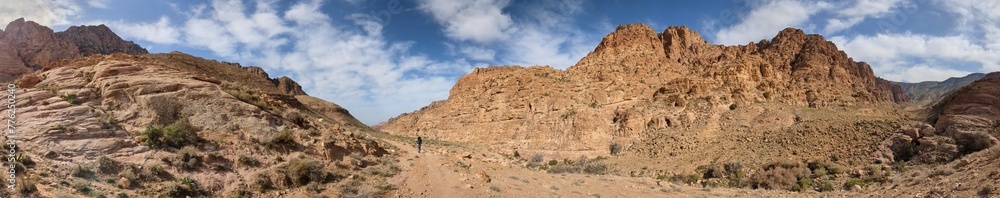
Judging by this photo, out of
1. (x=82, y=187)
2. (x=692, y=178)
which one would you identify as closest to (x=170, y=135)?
(x=82, y=187)

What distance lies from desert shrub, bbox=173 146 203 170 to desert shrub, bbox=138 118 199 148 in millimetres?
468

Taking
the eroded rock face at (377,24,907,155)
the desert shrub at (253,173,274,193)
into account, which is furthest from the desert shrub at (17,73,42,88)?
the eroded rock face at (377,24,907,155)

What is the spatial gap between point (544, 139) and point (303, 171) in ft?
111

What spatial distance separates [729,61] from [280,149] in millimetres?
49660

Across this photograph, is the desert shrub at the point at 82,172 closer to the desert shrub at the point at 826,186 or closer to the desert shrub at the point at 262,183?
the desert shrub at the point at 262,183

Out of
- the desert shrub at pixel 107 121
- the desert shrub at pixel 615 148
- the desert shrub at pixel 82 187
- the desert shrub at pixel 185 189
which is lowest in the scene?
the desert shrub at pixel 185 189

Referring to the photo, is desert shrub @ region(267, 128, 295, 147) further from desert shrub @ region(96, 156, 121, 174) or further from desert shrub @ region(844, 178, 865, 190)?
desert shrub @ region(844, 178, 865, 190)

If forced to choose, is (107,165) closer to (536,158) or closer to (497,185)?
(497,185)

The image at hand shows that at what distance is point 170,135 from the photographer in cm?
1069

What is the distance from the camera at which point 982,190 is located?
32.9 ft

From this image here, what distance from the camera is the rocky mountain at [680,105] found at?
2727cm

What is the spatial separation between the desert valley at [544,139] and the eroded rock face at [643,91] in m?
0.24

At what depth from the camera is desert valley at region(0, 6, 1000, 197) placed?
9797 millimetres

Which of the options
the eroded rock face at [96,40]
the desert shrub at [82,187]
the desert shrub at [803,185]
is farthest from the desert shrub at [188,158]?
the eroded rock face at [96,40]
